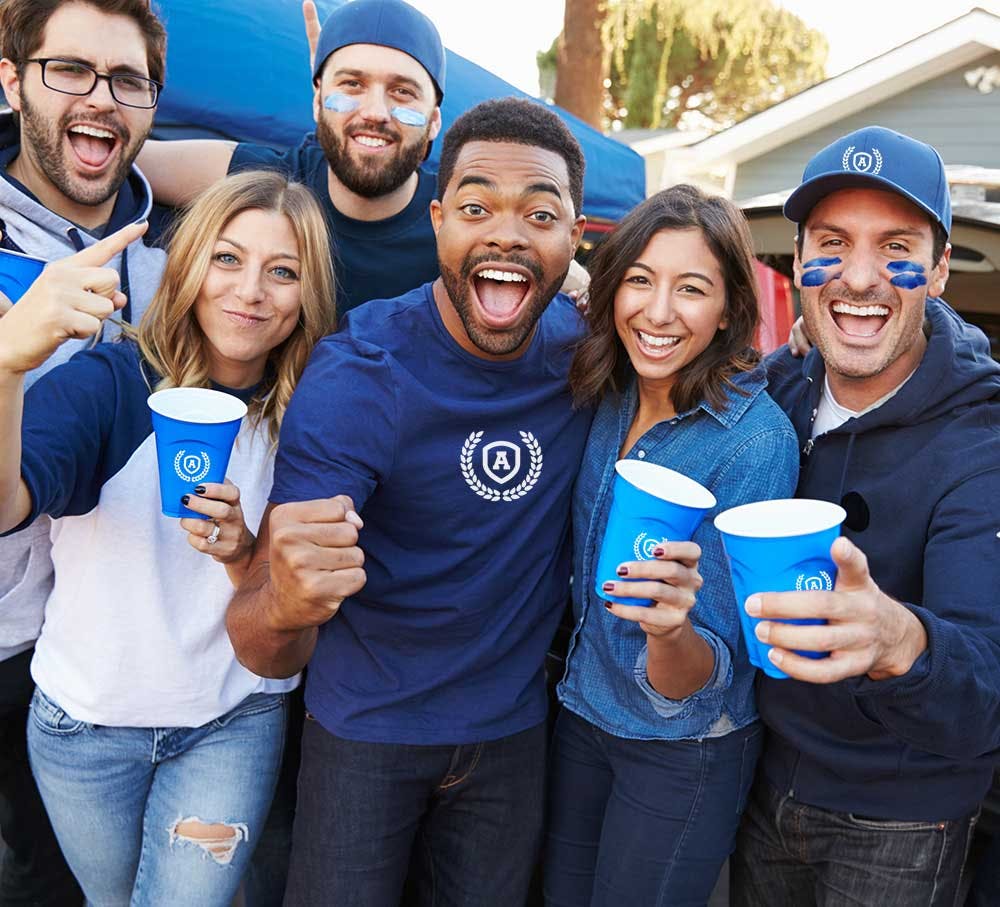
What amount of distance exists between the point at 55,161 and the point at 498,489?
180 cm

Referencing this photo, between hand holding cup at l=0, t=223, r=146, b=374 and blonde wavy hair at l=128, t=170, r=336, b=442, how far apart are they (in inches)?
17.8

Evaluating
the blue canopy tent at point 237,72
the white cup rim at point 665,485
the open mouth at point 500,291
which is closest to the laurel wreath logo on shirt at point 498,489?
the open mouth at point 500,291

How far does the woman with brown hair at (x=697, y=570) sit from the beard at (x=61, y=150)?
5.36 ft

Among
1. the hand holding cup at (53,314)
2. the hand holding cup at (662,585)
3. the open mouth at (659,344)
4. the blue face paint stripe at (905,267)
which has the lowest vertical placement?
the hand holding cup at (662,585)

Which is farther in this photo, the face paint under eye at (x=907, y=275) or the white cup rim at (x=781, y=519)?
the face paint under eye at (x=907, y=275)

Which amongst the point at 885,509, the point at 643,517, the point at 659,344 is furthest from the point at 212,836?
the point at 885,509

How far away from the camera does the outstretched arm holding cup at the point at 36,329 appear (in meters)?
1.99

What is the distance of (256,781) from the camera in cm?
258

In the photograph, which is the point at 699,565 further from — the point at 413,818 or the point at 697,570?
the point at 413,818

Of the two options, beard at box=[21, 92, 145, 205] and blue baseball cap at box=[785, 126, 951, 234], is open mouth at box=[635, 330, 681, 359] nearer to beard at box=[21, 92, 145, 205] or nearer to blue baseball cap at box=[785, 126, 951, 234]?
blue baseball cap at box=[785, 126, 951, 234]

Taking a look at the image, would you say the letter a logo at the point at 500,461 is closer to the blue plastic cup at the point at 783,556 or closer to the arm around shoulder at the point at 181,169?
the blue plastic cup at the point at 783,556

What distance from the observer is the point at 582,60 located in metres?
13.4

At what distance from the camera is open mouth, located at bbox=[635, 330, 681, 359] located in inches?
97.4

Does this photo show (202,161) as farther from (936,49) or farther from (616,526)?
(936,49)
